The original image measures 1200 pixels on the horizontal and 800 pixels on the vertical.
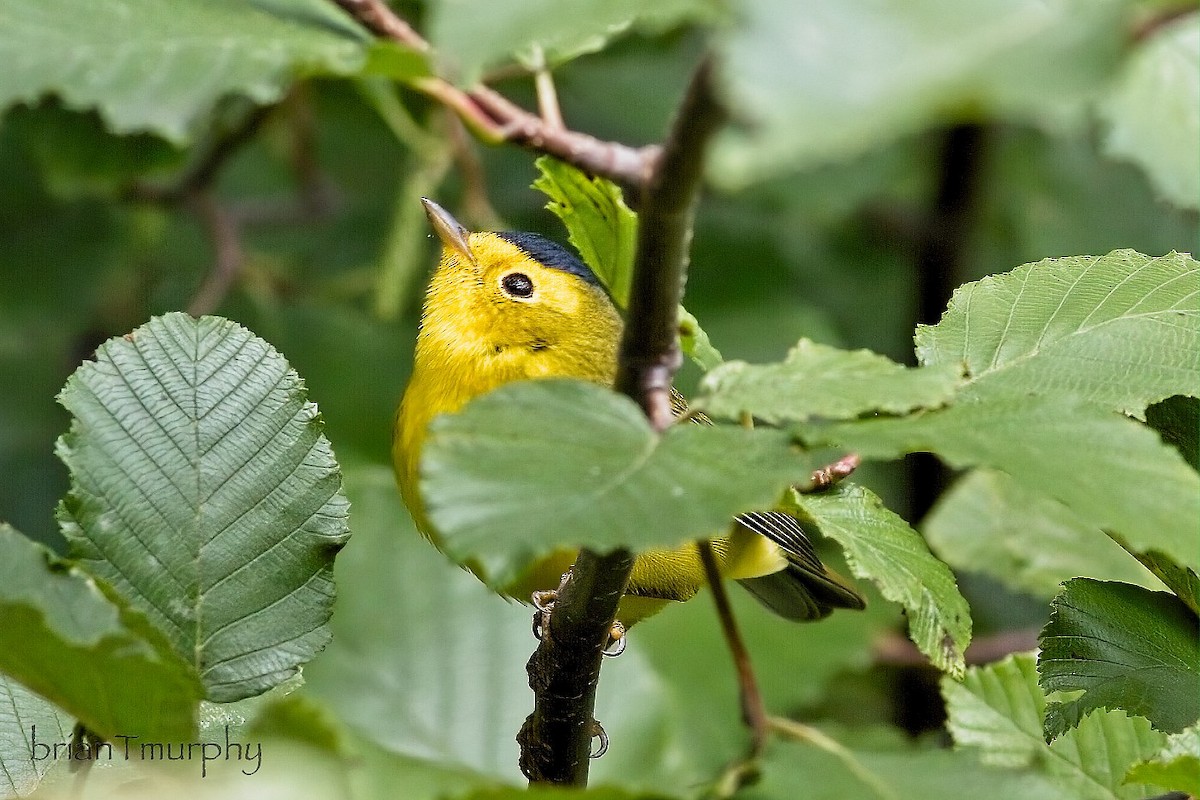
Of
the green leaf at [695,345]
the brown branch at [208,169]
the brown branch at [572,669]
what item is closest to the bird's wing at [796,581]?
the brown branch at [572,669]

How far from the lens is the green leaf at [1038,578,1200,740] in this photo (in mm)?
1296

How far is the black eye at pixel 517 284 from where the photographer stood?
2369 mm

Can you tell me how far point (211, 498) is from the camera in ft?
3.85

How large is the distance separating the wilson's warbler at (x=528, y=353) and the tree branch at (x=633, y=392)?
0.50 metres

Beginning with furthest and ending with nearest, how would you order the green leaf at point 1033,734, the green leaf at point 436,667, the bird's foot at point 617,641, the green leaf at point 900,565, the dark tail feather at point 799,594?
the dark tail feather at point 799,594
the green leaf at point 436,667
the bird's foot at point 617,641
the green leaf at point 1033,734
the green leaf at point 900,565

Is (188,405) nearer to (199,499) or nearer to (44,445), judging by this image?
(199,499)

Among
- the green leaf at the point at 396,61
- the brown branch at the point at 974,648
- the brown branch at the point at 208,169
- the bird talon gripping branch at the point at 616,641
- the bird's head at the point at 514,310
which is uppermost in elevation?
the brown branch at the point at 208,169

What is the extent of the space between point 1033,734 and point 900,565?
1.60ft

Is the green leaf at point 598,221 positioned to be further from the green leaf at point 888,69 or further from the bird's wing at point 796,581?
the bird's wing at point 796,581

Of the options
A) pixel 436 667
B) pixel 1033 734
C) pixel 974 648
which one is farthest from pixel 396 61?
pixel 974 648

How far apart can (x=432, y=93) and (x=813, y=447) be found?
43 cm

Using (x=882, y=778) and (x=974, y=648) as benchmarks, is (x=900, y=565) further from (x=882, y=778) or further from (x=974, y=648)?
(x=974, y=648)

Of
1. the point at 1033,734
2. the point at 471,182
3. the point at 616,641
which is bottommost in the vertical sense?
the point at 1033,734

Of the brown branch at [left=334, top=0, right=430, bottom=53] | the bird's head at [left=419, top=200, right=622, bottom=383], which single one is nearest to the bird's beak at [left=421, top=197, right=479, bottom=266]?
the bird's head at [left=419, top=200, right=622, bottom=383]
